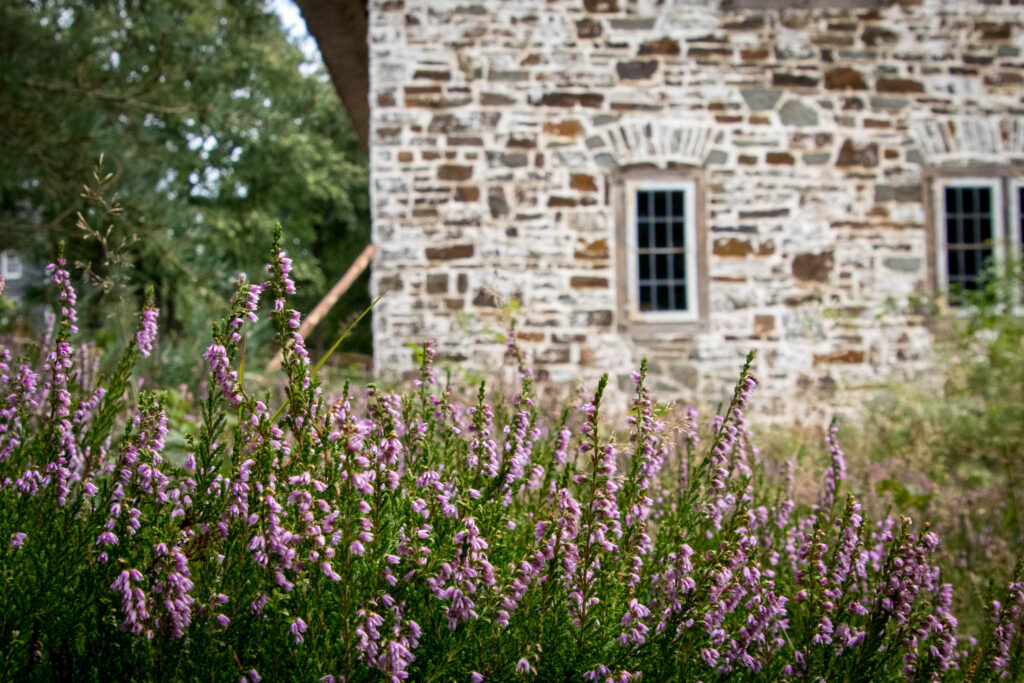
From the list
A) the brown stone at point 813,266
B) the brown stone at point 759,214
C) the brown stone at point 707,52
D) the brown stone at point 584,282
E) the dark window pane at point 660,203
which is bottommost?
the brown stone at point 584,282

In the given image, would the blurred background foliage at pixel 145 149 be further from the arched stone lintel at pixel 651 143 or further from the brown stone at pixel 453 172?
the arched stone lintel at pixel 651 143

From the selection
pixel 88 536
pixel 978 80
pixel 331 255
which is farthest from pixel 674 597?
pixel 331 255

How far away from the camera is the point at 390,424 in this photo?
64.8 inches

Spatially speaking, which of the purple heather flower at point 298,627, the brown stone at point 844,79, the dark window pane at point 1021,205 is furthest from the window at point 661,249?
the purple heather flower at point 298,627

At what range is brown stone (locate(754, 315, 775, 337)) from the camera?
787 centimetres

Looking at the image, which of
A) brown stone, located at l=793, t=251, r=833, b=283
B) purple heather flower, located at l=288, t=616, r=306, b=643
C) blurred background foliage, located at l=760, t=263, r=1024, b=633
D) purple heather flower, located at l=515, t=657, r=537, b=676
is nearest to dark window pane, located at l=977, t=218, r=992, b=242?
blurred background foliage, located at l=760, t=263, r=1024, b=633

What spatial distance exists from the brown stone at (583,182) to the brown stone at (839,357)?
2641 millimetres

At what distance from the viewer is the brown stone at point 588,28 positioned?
25.5ft

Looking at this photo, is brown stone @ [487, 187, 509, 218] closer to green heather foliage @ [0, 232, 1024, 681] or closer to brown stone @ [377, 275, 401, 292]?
brown stone @ [377, 275, 401, 292]

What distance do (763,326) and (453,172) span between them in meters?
3.23

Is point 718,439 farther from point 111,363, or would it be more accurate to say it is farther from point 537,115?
point 537,115

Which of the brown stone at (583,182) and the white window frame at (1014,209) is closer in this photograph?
the brown stone at (583,182)

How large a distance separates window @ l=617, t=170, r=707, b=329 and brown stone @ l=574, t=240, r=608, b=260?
0.52ft

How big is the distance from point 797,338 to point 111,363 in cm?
585
